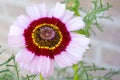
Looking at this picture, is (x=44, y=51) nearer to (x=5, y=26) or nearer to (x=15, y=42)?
(x=15, y=42)

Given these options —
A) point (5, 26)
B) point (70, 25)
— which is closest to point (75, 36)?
point (70, 25)

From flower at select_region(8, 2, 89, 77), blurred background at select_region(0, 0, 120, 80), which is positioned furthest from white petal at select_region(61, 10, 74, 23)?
blurred background at select_region(0, 0, 120, 80)

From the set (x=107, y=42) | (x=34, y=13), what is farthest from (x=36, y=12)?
(x=107, y=42)

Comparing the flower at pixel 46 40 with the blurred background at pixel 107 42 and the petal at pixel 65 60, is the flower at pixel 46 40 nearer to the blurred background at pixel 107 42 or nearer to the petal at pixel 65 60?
the petal at pixel 65 60

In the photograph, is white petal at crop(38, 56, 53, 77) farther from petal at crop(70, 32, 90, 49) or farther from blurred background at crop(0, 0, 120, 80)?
blurred background at crop(0, 0, 120, 80)

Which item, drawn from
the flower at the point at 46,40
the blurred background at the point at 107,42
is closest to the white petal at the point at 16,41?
the flower at the point at 46,40

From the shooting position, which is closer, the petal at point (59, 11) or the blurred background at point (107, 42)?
the petal at point (59, 11)

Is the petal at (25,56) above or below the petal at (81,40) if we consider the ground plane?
below
